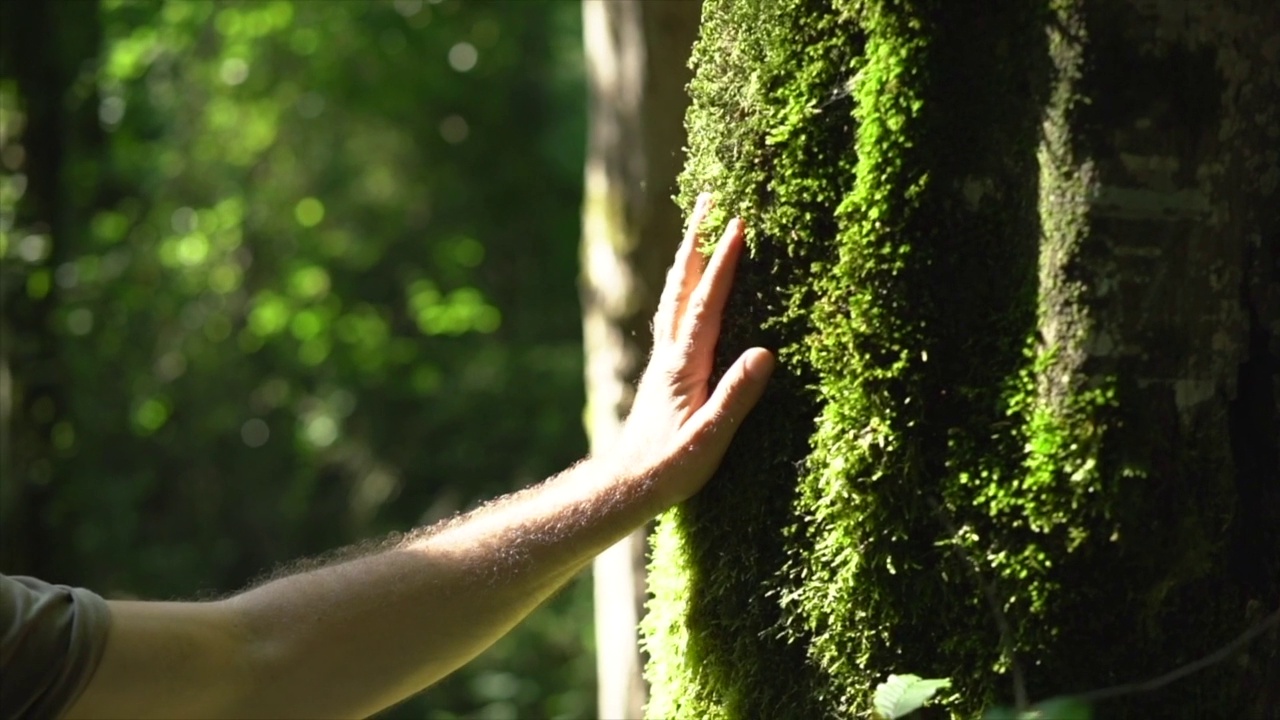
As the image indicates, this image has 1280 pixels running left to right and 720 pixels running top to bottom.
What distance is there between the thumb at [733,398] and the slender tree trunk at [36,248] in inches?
298

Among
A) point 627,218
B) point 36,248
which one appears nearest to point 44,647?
point 627,218

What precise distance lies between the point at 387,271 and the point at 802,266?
13364 mm

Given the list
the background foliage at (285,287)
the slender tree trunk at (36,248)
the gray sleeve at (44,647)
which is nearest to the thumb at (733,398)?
the gray sleeve at (44,647)

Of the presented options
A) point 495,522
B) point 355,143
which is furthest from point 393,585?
point 355,143

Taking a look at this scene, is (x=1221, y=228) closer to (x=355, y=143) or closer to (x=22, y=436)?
(x=22, y=436)

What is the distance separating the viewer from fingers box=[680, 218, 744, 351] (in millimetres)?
2018

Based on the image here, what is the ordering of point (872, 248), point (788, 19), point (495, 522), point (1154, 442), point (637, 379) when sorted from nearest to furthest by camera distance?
point (1154, 442)
point (872, 248)
point (788, 19)
point (495, 522)
point (637, 379)

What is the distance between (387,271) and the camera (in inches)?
587

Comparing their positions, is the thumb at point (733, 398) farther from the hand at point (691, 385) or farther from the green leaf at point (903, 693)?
the green leaf at point (903, 693)

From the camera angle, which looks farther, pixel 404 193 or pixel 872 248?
pixel 404 193

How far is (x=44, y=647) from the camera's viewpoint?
1.79 m

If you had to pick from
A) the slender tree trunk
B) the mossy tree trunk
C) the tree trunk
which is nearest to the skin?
the mossy tree trunk

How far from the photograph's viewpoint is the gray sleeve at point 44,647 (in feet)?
5.78

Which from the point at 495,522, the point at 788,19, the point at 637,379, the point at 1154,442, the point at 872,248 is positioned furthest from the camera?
the point at 637,379
